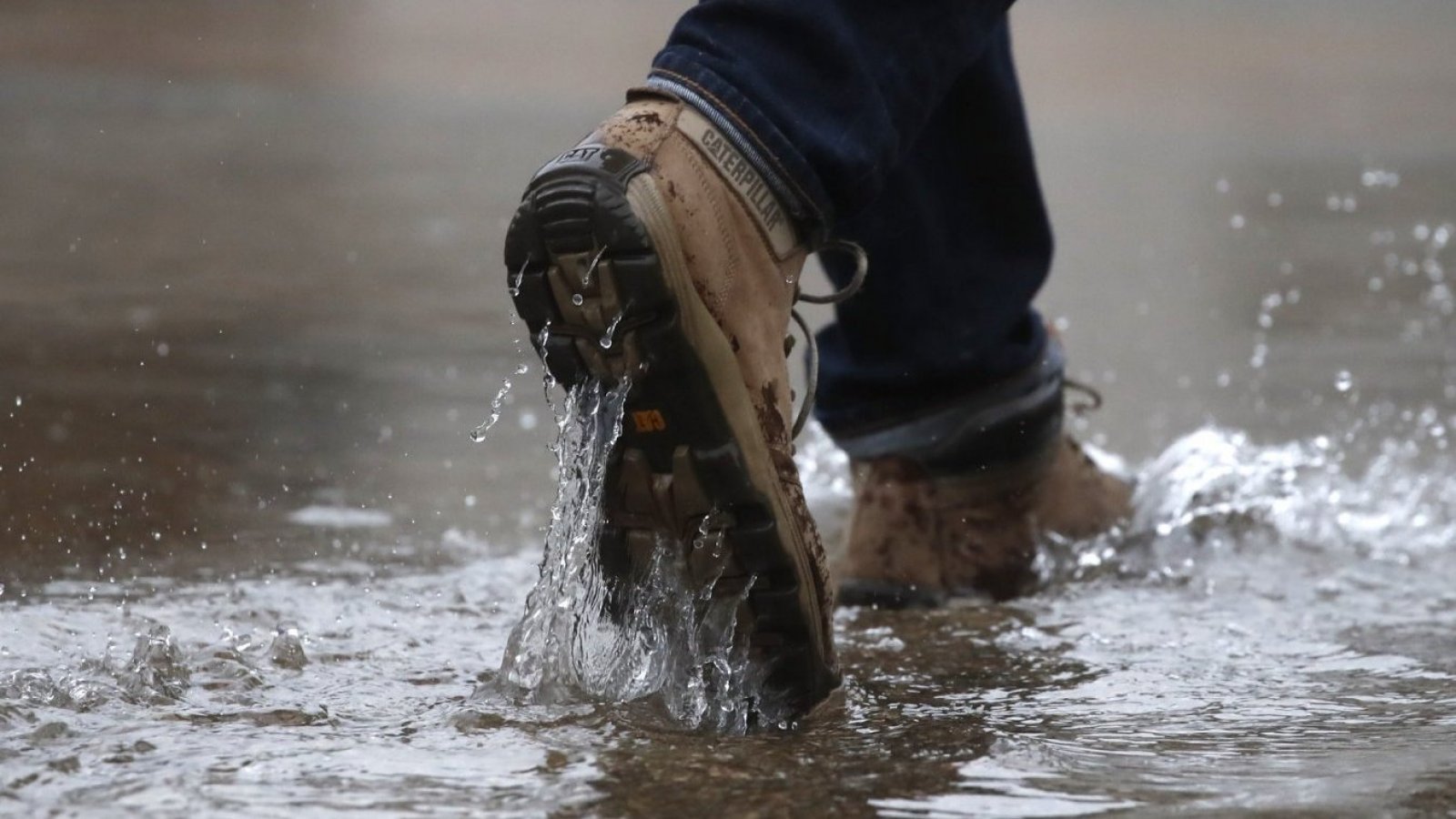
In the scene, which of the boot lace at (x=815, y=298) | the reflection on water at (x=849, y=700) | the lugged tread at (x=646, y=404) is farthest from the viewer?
the boot lace at (x=815, y=298)

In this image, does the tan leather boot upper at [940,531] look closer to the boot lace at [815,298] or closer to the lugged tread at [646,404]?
the boot lace at [815,298]

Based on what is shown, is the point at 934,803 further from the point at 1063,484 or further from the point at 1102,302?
the point at 1102,302

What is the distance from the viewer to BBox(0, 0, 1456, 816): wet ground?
105cm

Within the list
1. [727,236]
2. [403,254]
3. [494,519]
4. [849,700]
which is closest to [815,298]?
[727,236]

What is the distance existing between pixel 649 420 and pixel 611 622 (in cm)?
17

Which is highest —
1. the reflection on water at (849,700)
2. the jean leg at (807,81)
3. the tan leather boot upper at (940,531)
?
the jean leg at (807,81)

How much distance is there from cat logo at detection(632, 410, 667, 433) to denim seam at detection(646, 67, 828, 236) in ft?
0.56

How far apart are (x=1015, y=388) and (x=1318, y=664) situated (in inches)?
15.4

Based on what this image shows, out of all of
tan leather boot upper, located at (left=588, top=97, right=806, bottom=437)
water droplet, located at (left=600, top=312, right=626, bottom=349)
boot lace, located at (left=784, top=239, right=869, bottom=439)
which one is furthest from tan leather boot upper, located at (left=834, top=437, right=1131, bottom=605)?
water droplet, located at (left=600, top=312, right=626, bottom=349)

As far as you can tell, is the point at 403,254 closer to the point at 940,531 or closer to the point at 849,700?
the point at 940,531

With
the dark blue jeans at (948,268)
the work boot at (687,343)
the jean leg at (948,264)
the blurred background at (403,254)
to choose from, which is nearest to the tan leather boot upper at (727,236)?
the work boot at (687,343)

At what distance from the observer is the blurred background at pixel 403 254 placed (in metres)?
2.00

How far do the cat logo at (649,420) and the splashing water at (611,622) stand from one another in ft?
0.05

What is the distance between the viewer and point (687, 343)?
3.74ft
